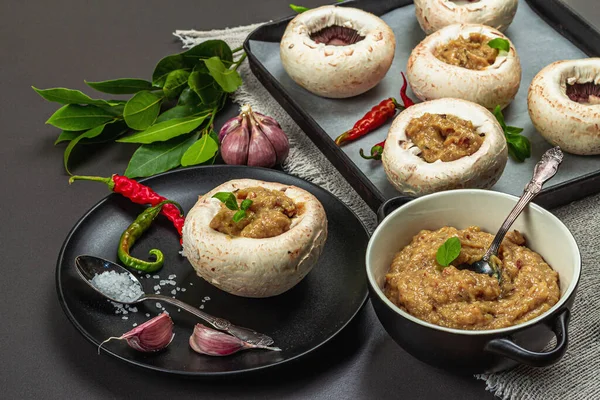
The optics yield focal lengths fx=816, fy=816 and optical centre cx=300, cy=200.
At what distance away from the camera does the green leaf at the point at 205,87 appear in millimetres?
3643

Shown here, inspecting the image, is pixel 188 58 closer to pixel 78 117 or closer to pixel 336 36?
pixel 78 117

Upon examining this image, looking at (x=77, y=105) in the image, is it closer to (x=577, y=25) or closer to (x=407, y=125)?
(x=407, y=125)

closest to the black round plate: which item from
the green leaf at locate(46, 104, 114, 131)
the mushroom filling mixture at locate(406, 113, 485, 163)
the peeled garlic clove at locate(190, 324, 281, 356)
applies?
the peeled garlic clove at locate(190, 324, 281, 356)

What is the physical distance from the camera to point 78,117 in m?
3.59

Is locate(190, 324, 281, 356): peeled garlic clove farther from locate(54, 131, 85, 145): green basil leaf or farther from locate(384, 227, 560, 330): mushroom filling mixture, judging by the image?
locate(54, 131, 85, 145): green basil leaf

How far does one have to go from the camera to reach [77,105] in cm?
362

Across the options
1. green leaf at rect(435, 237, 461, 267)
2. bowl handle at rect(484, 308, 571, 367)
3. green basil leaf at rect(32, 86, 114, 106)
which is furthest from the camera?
green basil leaf at rect(32, 86, 114, 106)

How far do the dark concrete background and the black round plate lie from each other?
3.3 inches

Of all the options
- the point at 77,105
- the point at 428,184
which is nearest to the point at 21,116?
the point at 77,105

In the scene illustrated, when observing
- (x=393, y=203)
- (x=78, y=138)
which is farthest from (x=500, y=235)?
(x=78, y=138)

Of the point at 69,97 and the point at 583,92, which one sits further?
the point at 69,97

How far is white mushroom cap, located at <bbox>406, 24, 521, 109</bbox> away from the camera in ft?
11.0

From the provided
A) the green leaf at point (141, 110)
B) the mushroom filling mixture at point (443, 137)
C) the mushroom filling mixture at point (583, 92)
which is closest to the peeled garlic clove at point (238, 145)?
the green leaf at point (141, 110)

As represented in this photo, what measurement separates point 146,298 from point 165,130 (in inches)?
39.6
